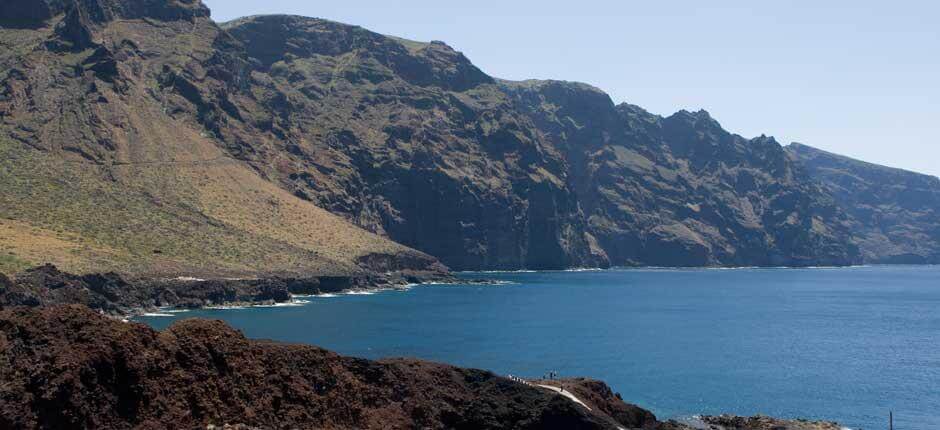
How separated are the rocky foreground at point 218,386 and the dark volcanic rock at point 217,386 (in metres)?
0.07

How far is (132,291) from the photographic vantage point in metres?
148

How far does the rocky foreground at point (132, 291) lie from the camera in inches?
4938

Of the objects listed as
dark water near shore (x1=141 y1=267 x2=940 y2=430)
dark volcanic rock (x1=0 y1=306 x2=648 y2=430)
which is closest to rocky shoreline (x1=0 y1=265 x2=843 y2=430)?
dark volcanic rock (x1=0 y1=306 x2=648 y2=430)

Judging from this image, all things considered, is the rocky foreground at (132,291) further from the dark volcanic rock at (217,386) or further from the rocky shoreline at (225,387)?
the dark volcanic rock at (217,386)

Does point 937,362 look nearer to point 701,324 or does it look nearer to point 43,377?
point 701,324

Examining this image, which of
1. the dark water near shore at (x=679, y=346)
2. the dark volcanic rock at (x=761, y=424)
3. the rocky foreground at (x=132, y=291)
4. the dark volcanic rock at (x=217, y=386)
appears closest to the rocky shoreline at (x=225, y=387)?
the dark volcanic rock at (x=217, y=386)

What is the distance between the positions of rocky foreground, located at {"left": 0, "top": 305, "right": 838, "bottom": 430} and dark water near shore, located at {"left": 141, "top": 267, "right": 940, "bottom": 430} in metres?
29.7

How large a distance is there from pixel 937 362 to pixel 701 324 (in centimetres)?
4913

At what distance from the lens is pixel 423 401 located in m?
60.6

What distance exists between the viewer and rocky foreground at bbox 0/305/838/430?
46312mm

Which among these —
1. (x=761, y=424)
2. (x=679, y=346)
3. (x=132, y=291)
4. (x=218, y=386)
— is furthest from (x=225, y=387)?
(x=132, y=291)

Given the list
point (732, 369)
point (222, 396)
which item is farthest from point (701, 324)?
point (222, 396)

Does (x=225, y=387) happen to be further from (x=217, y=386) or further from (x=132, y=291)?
(x=132, y=291)

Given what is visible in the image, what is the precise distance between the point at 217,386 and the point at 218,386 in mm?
100
